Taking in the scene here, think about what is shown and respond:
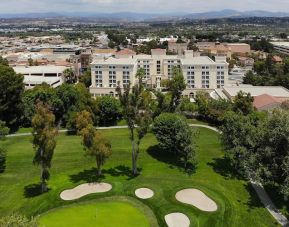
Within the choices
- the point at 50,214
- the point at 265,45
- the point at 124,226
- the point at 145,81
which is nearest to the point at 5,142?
the point at 50,214

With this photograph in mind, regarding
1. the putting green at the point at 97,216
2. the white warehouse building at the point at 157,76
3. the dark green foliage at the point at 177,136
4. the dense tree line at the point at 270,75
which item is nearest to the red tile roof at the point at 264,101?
the white warehouse building at the point at 157,76

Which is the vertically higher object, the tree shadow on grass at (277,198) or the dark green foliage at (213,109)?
the dark green foliage at (213,109)

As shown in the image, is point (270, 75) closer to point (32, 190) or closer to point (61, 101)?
point (61, 101)

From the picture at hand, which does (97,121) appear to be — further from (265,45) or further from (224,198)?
(265,45)

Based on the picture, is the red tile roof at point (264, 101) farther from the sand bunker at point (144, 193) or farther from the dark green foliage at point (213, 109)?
the sand bunker at point (144, 193)

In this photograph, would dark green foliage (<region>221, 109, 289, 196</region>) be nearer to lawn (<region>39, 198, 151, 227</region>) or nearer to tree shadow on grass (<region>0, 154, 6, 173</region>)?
lawn (<region>39, 198, 151, 227</region>)

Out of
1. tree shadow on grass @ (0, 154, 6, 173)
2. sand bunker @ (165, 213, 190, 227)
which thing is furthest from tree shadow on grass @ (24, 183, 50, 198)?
sand bunker @ (165, 213, 190, 227)
